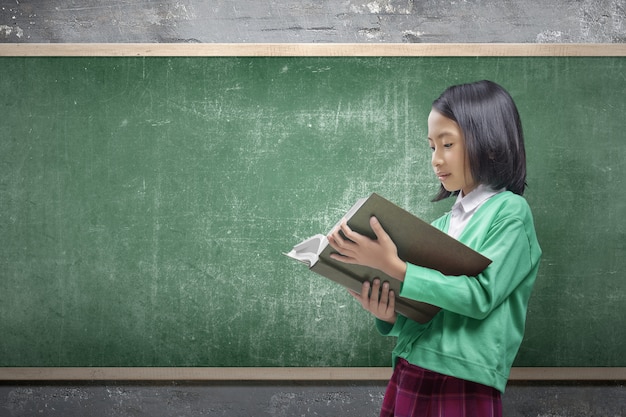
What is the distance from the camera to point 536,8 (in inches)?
103

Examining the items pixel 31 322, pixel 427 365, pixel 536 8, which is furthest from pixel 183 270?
pixel 536 8

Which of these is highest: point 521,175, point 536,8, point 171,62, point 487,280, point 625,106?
point 536,8

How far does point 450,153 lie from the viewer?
56.9 inches

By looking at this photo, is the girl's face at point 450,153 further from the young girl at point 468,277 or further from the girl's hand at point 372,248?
the girl's hand at point 372,248

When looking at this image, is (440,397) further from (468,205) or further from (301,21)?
(301,21)

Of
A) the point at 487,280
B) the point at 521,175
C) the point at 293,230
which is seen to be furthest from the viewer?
the point at 293,230

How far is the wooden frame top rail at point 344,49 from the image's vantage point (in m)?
2.55

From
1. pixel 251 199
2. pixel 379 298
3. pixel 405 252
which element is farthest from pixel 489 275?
pixel 251 199

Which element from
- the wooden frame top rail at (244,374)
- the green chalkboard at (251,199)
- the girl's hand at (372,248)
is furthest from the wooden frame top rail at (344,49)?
the girl's hand at (372,248)

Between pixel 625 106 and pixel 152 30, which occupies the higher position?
pixel 152 30

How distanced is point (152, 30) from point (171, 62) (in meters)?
0.17

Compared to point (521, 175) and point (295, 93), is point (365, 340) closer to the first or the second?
point (295, 93)

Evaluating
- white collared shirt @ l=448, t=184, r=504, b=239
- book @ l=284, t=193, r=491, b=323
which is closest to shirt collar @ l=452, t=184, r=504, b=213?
white collared shirt @ l=448, t=184, r=504, b=239

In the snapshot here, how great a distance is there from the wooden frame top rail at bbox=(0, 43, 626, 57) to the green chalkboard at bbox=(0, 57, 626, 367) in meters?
0.04
